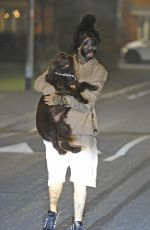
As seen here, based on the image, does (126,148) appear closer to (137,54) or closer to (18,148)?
(18,148)

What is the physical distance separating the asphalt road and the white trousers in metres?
0.73

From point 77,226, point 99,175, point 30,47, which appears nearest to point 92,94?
point 77,226

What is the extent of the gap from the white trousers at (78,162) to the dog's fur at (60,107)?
6 cm

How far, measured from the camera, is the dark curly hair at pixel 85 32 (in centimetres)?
565

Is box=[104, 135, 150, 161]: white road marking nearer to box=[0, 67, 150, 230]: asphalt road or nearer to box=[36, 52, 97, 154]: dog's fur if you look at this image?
box=[0, 67, 150, 230]: asphalt road

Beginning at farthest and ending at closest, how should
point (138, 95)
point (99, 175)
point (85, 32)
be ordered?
→ 1. point (138, 95)
2. point (99, 175)
3. point (85, 32)

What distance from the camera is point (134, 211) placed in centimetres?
693

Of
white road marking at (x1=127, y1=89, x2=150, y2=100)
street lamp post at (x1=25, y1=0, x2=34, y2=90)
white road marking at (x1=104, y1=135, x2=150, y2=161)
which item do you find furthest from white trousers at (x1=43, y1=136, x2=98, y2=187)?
white road marking at (x1=127, y1=89, x2=150, y2=100)

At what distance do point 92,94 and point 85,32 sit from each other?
526mm

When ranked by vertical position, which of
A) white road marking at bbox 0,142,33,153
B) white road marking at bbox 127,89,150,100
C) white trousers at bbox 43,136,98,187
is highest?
white trousers at bbox 43,136,98,187

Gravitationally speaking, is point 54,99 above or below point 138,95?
above

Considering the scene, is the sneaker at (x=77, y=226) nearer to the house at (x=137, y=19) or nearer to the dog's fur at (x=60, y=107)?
the dog's fur at (x=60, y=107)

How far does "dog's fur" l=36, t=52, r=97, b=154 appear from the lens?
18.1 feet

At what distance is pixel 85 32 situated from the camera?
567cm
